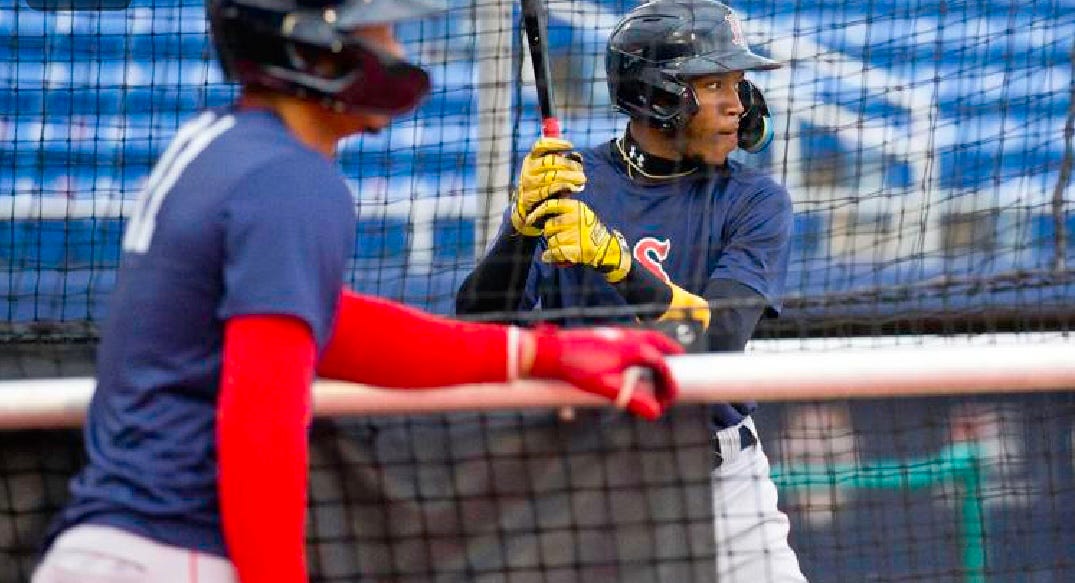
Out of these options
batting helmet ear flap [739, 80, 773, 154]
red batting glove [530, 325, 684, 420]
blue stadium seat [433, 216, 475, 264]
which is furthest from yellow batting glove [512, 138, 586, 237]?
blue stadium seat [433, 216, 475, 264]

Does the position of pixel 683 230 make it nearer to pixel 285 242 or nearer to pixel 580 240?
pixel 580 240

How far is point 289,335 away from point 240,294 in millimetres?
81

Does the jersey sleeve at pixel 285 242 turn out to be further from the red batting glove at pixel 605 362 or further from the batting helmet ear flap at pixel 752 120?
the batting helmet ear flap at pixel 752 120

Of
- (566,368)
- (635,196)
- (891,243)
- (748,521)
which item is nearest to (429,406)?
(566,368)

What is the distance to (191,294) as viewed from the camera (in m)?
2.17

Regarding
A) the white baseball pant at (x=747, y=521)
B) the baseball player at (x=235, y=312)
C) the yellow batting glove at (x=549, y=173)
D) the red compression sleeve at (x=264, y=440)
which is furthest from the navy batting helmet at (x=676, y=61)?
the red compression sleeve at (x=264, y=440)

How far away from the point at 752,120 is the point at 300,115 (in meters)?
1.98

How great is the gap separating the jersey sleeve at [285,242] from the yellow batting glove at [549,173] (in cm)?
142

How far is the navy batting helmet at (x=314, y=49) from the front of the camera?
2.24 meters

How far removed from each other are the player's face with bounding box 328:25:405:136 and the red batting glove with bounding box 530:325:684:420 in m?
0.41

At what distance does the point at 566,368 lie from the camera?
2471 mm

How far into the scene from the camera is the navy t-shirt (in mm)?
3803

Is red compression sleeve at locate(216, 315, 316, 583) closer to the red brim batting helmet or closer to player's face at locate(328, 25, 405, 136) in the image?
player's face at locate(328, 25, 405, 136)

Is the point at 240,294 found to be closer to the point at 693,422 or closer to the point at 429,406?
the point at 429,406
